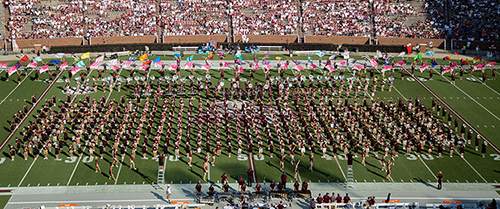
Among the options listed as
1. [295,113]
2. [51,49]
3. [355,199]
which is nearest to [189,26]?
[51,49]

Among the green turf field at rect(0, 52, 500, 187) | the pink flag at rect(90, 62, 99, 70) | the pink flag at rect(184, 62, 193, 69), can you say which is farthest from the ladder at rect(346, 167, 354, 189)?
the pink flag at rect(90, 62, 99, 70)

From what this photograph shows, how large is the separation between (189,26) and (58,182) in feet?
132

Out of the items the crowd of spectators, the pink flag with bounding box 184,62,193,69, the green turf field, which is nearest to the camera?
the green turf field

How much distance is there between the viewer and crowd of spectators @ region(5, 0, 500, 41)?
7319cm

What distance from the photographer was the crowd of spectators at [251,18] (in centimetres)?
7319

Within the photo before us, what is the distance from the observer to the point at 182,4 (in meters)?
78.1

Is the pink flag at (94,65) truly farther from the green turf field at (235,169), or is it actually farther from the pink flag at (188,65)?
the green turf field at (235,169)

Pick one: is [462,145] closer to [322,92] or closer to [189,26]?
[322,92]

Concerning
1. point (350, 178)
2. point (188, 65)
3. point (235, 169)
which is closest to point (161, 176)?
point (235, 169)

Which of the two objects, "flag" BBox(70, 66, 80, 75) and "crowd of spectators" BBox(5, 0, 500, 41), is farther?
"crowd of spectators" BBox(5, 0, 500, 41)

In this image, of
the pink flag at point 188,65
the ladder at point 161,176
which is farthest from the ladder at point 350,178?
the pink flag at point 188,65

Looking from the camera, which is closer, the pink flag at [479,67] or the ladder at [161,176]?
the ladder at [161,176]

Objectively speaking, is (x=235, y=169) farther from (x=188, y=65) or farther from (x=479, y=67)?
(x=479, y=67)

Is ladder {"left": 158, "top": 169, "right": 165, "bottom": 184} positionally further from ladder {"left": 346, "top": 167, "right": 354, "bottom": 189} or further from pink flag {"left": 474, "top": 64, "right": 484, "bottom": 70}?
pink flag {"left": 474, "top": 64, "right": 484, "bottom": 70}
